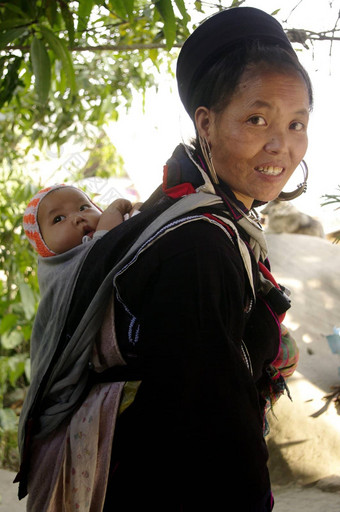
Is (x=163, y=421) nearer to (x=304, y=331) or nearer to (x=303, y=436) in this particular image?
(x=303, y=436)

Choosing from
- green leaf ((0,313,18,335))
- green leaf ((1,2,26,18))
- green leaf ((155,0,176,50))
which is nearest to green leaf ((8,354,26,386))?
green leaf ((0,313,18,335))

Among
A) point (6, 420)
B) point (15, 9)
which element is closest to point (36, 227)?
point (15, 9)

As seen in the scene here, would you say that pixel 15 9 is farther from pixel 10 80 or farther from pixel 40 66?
pixel 10 80

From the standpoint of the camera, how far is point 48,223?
1.29 m

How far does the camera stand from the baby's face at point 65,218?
1.25m

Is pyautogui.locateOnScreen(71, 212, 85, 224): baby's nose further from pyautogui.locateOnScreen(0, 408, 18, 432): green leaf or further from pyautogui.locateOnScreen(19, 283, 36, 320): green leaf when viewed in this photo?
pyautogui.locateOnScreen(0, 408, 18, 432): green leaf

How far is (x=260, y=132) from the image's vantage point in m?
1.00

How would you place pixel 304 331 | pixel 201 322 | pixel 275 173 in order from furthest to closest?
pixel 304 331, pixel 275 173, pixel 201 322

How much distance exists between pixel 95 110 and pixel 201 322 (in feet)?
9.90

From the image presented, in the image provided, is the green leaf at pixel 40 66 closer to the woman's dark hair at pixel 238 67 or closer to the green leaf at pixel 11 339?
the woman's dark hair at pixel 238 67

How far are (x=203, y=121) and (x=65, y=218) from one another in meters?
0.41

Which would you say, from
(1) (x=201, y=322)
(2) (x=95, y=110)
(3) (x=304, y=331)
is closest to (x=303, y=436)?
(3) (x=304, y=331)

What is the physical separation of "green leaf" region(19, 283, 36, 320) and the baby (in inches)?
62.7

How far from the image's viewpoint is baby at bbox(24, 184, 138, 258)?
1240 mm
